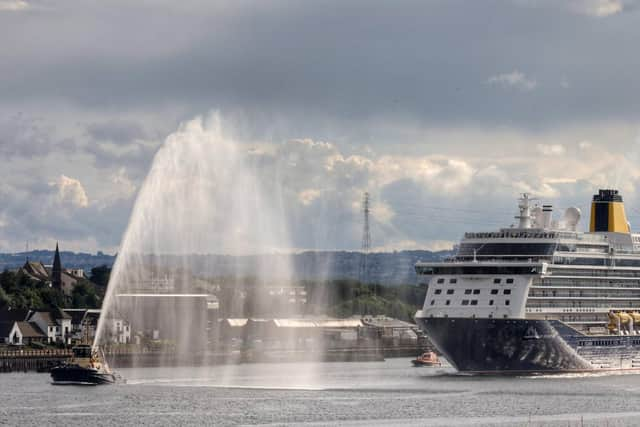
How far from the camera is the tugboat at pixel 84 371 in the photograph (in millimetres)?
91812

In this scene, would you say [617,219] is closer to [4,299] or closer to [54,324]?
[54,324]

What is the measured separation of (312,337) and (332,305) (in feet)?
91.3

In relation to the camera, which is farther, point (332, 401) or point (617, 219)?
point (617, 219)

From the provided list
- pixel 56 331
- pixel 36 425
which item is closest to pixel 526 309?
pixel 36 425

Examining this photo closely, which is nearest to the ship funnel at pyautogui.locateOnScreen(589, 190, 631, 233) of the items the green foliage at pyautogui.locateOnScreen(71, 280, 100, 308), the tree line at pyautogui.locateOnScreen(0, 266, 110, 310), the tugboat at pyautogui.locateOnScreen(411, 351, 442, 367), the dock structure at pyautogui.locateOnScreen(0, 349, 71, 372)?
the tugboat at pyautogui.locateOnScreen(411, 351, 442, 367)

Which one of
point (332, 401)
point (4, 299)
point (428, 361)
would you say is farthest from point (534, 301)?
point (4, 299)

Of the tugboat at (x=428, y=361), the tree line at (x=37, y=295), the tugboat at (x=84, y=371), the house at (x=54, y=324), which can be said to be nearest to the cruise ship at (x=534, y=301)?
the tugboat at (x=84, y=371)

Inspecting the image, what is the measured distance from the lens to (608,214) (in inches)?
4331

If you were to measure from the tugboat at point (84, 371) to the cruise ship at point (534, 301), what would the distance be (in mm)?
22073

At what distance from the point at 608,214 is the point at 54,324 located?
64795mm

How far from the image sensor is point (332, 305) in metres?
200

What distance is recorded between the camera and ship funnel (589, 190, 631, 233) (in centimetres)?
10975

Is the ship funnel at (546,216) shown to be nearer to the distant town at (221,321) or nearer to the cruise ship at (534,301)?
the cruise ship at (534,301)

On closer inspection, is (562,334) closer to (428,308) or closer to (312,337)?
(428,308)
